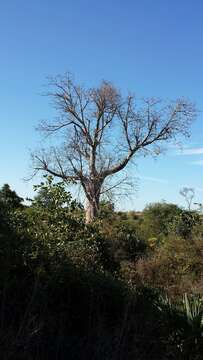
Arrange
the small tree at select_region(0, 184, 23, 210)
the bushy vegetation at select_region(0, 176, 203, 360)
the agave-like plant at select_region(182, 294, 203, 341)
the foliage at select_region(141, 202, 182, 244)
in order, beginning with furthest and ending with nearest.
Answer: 1. the foliage at select_region(141, 202, 182, 244)
2. the small tree at select_region(0, 184, 23, 210)
3. the agave-like plant at select_region(182, 294, 203, 341)
4. the bushy vegetation at select_region(0, 176, 203, 360)

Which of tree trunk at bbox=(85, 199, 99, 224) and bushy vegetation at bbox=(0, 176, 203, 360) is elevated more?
tree trunk at bbox=(85, 199, 99, 224)

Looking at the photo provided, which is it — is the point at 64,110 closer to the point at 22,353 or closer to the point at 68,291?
the point at 68,291

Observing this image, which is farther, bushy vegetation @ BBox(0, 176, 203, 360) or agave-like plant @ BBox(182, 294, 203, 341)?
agave-like plant @ BBox(182, 294, 203, 341)

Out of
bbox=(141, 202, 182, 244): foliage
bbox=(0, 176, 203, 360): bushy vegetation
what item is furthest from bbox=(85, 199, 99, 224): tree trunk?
bbox=(0, 176, 203, 360): bushy vegetation

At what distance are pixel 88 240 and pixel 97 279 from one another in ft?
20.4

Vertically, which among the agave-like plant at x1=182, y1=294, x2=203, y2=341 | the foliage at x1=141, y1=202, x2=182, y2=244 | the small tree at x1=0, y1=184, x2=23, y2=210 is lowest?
the agave-like plant at x1=182, y1=294, x2=203, y2=341

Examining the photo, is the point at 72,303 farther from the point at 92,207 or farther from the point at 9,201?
the point at 92,207

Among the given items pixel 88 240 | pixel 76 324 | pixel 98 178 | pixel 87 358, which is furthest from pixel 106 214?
pixel 87 358

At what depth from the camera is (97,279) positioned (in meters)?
8.94

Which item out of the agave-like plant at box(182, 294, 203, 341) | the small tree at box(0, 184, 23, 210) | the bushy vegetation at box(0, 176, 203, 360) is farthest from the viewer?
the small tree at box(0, 184, 23, 210)

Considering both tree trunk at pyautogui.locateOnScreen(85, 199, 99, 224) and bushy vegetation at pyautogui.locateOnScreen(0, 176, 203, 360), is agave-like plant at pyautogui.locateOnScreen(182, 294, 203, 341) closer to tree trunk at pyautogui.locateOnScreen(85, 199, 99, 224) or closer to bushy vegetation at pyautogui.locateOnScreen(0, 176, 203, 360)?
bushy vegetation at pyautogui.locateOnScreen(0, 176, 203, 360)

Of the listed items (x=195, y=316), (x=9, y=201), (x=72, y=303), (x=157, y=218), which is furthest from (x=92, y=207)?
(x=195, y=316)

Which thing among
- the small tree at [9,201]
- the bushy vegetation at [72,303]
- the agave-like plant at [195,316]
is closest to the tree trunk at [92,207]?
the small tree at [9,201]

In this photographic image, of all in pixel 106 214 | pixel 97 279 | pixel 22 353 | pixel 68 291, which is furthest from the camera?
pixel 106 214
